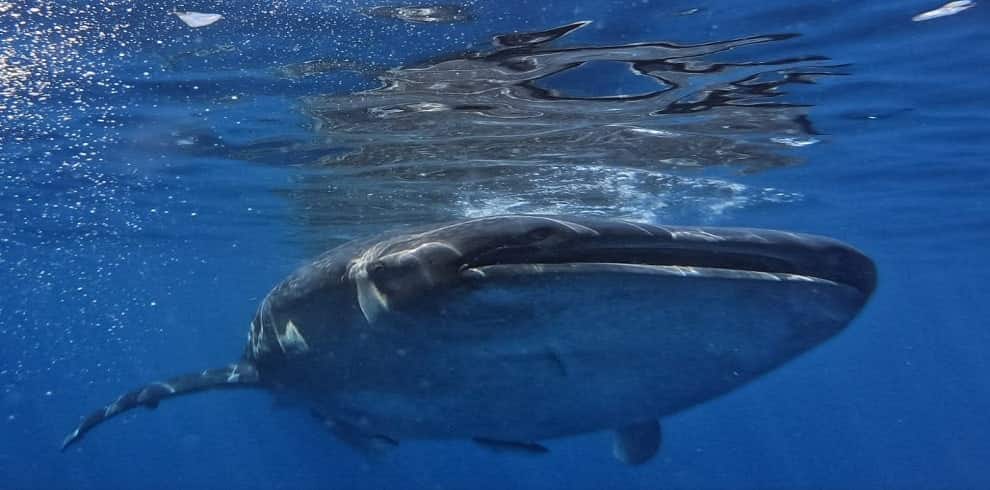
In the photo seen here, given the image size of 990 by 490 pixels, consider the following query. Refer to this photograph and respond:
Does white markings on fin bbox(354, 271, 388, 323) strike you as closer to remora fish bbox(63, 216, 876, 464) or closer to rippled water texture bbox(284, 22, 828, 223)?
remora fish bbox(63, 216, 876, 464)

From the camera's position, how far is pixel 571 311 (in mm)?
3588

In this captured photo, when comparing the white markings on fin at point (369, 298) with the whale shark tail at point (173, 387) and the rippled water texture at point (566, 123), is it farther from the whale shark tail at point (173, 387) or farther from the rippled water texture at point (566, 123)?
the rippled water texture at point (566, 123)

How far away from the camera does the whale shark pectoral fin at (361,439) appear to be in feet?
22.4

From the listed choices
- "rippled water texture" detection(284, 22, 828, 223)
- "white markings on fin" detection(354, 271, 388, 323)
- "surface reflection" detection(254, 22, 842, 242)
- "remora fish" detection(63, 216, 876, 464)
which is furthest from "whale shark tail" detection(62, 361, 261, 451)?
A: "surface reflection" detection(254, 22, 842, 242)

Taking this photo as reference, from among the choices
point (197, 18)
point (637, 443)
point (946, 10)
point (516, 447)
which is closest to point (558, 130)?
point (946, 10)

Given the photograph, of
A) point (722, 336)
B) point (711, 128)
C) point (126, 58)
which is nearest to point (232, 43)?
point (126, 58)

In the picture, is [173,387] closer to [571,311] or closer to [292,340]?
[292,340]

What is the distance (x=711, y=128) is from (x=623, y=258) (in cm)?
983

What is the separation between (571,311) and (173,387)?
248 inches

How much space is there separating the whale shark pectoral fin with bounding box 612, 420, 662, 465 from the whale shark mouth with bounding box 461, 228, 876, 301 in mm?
2658

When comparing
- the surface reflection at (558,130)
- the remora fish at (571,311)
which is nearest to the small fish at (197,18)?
the surface reflection at (558,130)

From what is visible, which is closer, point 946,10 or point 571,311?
point 571,311

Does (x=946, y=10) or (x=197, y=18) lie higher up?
(x=197, y=18)

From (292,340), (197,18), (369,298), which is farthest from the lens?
(197,18)
